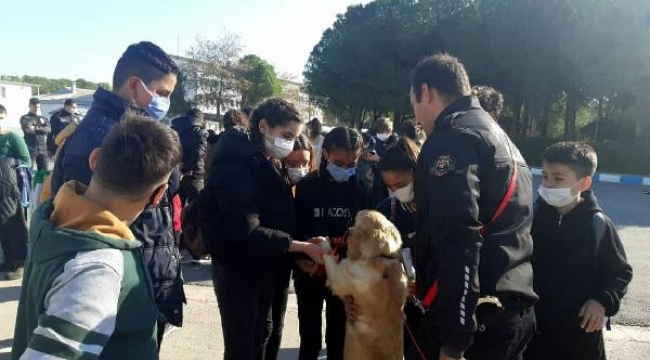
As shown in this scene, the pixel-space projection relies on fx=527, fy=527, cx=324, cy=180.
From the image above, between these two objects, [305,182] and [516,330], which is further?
[305,182]

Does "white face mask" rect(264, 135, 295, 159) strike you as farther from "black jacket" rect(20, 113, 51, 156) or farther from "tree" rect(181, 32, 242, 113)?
"tree" rect(181, 32, 242, 113)

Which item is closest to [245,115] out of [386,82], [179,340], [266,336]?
[179,340]

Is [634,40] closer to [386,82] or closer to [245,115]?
[386,82]

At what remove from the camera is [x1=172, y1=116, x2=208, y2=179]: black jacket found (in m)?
7.01

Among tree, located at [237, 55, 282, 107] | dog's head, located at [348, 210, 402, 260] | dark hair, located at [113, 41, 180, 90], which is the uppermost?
tree, located at [237, 55, 282, 107]

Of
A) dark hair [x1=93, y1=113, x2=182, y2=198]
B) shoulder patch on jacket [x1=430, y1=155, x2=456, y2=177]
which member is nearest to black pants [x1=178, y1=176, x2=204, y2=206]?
shoulder patch on jacket [x1=430, y1=155, x2=456, y2=177]

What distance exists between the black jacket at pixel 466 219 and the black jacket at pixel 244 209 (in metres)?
0.94

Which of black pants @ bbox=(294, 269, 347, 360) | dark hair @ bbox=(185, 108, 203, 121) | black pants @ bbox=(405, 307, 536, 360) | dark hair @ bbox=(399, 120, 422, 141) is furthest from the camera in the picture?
dark hair @ bbox=(185, 108, 203, 121)

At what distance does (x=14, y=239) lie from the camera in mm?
6324

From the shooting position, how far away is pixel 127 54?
2.63 m

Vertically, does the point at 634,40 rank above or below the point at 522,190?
above

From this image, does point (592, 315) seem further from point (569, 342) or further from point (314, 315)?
point (314, 315)

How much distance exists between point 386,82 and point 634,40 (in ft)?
52.9

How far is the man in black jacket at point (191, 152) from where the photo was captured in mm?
7016
